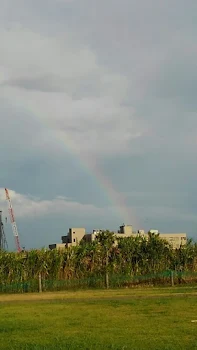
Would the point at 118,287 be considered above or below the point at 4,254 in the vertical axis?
below

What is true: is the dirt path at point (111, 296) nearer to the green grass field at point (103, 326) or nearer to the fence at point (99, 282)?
the green grass field at point (103, 326)

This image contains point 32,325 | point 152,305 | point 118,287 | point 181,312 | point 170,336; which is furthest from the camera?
point 118,287

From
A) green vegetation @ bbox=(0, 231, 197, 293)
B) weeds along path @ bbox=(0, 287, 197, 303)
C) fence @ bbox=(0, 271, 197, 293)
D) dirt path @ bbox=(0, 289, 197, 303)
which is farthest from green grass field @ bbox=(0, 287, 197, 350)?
green vegetation @ bbox=(0, 231, 197, 293)

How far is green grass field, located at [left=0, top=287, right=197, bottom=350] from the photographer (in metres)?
11.3

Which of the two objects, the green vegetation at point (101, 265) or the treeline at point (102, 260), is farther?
the treeline at point (102, 260)

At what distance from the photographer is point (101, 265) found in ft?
129

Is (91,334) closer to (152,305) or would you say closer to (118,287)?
(152,305)

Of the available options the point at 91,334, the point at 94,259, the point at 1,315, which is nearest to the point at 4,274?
the point at 94,259

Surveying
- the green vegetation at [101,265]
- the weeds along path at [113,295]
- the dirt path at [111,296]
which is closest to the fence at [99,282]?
the green vegetation at [101,265]

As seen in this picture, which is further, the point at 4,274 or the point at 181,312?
the point at 4,274

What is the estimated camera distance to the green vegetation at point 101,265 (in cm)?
3525

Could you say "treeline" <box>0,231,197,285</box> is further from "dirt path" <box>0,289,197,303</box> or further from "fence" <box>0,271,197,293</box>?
"dirt path" <box>0,289,197,303</box>

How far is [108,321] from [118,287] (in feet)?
63.5

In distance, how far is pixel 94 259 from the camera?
39281 mm
